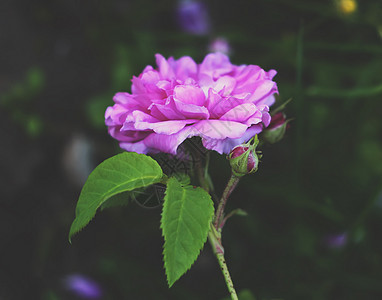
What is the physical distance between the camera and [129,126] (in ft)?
1.36

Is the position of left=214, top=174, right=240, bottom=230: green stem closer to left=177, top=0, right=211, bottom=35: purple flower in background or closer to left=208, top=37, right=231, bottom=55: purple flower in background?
left=208, top=37, right=231, bottom=55: purple flower in background

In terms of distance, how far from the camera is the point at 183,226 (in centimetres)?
36

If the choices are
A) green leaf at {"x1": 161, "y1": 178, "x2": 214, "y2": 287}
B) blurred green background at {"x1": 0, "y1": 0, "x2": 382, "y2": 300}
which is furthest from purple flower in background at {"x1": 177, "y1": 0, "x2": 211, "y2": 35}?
green leaf at {"x1": 161, "y1": 178, "x2": 214, "y2": 287}

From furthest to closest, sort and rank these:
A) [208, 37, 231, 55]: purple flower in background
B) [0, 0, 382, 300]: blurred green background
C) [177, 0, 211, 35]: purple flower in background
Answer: [177, 0, 211, 35]: purple flower in background, [208, 37, 231, 55]: purple flower in background, [0, 0, 382, 300]: blurred green background

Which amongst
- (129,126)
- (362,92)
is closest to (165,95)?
(129,126)

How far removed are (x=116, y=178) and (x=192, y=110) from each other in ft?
0.33

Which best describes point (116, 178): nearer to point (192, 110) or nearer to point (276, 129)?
point (192, 110)

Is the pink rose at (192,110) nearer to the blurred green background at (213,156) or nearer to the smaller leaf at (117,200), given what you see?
the smaller leaf at (117,200)

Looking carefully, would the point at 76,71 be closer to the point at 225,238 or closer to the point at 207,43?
the point at 207,43

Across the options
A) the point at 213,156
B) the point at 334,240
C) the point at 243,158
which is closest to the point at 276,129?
the point at 243,158

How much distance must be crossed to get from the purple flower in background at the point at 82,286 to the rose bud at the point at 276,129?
0.69 m

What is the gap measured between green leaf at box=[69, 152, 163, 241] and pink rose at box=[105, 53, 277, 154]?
0.09 feet

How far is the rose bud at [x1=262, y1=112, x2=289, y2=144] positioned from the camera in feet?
1.56

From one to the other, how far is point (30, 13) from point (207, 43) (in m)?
0.65
